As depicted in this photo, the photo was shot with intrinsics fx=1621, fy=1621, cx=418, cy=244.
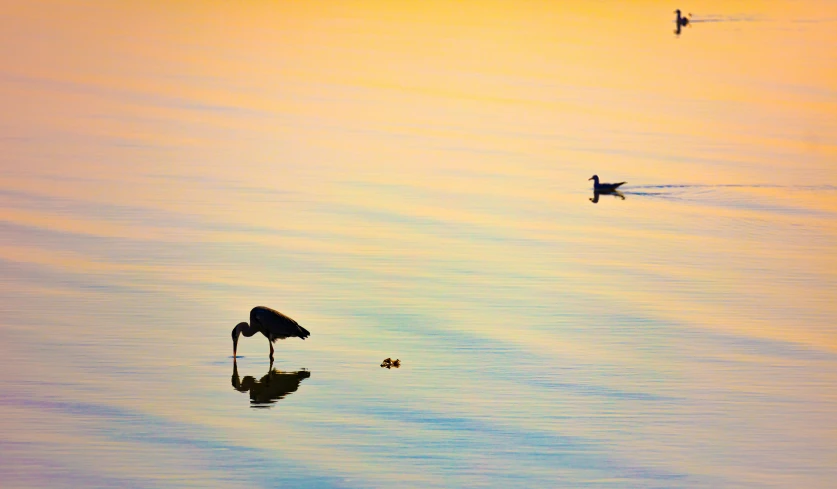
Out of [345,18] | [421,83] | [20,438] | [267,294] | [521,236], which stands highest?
[345,18]

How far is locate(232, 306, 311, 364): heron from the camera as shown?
61.0ft

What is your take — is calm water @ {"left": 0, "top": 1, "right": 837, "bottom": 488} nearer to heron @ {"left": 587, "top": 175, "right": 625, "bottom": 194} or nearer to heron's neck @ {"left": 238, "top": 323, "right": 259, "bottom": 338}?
heron @ {"left": 587, "top": 175, "right": 625, "bottom": 194}

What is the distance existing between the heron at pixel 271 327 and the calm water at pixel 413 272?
293 millimetres

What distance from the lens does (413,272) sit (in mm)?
23031

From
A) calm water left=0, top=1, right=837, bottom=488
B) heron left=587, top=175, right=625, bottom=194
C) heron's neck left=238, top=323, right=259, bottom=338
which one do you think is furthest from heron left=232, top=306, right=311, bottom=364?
heron left=587, top=175, right=625, bottom=194

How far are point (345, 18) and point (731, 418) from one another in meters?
50.7

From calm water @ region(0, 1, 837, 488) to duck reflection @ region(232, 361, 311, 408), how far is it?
50 millimetres

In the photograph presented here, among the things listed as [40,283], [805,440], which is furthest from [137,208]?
[805,440]

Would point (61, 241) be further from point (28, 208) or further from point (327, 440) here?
point (327, 440)

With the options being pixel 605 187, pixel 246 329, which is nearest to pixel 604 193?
pixel 605 187

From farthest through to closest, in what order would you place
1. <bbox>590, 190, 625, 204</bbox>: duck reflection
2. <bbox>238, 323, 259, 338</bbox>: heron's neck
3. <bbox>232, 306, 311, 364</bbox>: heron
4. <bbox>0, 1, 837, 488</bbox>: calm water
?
1. <bbox>590, 190, 625, 204</bbox>: duck reflection
2. <bbox>238, 323, 259, 338</bbox>: heron's neck
3. <bbox>232, 306, 311, 364</bbox>: heron
4. <bbox>0, 1, 837, 488</bbox>: calm water

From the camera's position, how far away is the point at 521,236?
25969 millimetres

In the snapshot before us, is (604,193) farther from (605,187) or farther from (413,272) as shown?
(413,272)

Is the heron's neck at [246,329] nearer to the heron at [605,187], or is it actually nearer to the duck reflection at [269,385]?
the duck reflection at [269,385]
